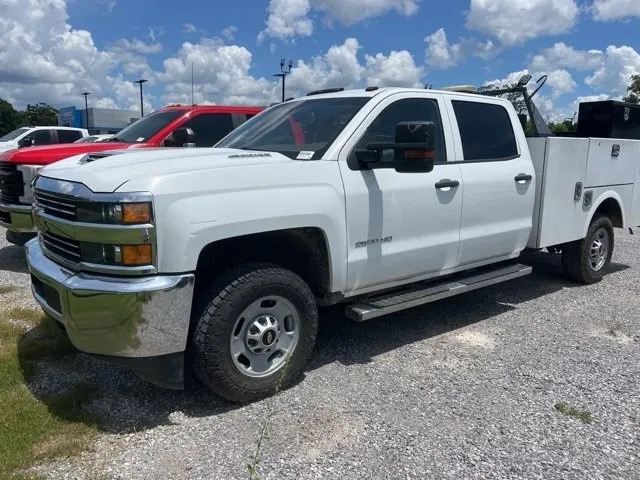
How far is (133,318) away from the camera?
2932 millimetres

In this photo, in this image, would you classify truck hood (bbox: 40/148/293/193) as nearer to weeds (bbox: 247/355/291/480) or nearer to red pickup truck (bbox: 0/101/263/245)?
weeds (bbox: 247/355/291/480)

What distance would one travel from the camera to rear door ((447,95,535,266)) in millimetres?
4602

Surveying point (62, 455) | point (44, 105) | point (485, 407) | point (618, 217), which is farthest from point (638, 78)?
point (44, 105)

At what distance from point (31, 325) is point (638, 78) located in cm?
3213

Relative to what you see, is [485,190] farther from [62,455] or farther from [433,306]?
[62,455]

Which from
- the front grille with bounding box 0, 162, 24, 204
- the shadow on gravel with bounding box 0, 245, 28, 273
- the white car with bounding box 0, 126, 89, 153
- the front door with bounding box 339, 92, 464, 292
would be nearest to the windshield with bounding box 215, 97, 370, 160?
the front door with bounding box 339, 92, 464, 292

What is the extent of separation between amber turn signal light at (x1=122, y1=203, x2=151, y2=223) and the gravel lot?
1242 millimetres

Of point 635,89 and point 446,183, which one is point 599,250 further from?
point 635,89

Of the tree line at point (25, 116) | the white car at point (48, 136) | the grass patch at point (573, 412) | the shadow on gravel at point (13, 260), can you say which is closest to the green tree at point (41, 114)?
the tree line at point (25, 116)

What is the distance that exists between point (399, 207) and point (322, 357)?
1303 mm

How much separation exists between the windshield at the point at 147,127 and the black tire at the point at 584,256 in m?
5.59

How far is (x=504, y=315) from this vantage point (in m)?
5.36

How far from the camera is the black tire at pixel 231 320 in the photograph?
319 centimetres

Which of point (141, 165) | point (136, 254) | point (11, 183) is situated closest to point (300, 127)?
point (141, 165)
